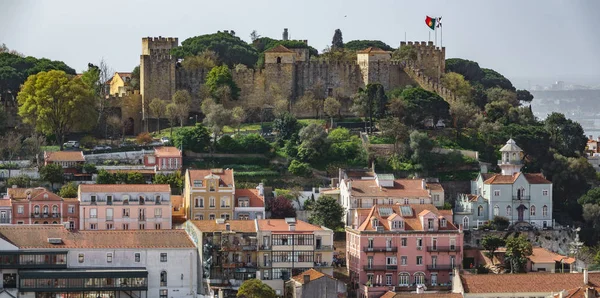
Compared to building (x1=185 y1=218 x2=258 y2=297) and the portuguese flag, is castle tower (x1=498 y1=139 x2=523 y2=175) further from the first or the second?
building (x1=185 y1=218 x2=258 y2=297)

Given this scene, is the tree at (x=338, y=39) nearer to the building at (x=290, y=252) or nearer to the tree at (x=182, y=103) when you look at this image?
the tree at (x=182, y=103)

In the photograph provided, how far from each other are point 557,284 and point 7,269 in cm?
1823

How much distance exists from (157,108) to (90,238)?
2295 centimetres

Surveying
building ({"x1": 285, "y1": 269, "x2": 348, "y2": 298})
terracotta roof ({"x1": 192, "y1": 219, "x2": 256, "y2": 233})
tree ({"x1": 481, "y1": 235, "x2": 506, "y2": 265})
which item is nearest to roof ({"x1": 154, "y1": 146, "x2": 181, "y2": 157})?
terracotta roof ({"x1": 192, "y1": 219, "x2": 256, "y2": 233})

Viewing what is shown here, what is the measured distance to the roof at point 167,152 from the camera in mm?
70438

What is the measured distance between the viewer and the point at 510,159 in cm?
7162

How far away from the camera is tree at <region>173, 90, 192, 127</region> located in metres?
77.8

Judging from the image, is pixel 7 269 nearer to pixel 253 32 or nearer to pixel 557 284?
pixel 557 284

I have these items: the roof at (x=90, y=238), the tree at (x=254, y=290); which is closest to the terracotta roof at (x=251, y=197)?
the roof at (x=90, y=238)

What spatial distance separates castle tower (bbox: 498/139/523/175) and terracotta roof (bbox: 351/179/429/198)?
4858 millimetres

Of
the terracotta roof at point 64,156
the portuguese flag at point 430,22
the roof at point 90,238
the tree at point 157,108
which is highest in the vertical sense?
the portuguese flag at point 430,22

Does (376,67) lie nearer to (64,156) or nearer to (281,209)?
(281,209)

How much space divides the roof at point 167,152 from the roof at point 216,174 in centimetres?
537

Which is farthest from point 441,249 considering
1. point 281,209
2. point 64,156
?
point 64,156
